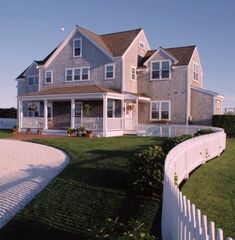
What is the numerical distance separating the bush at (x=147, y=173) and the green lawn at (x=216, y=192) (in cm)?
106

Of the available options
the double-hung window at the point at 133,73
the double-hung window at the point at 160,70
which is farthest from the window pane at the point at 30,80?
the double-hung window at the point at 160,70

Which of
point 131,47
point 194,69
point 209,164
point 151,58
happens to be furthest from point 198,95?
point 209,164

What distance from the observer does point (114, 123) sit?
25.8m

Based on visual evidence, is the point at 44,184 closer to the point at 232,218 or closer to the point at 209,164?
the point at 232,218

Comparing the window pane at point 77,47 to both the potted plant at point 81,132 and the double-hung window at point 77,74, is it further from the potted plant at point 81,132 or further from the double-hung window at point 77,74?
the potted plant at point 81,132

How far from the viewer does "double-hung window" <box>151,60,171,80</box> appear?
27953 mm

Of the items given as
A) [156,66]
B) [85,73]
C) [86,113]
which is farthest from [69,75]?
[156,66]

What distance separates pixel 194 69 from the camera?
29.8 m

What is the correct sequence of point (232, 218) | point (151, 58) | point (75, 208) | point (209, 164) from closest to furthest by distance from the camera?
point (232, 218) < point (75, 208) < point (209, 164) < point (151, 58)

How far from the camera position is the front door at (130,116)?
91.1 feet

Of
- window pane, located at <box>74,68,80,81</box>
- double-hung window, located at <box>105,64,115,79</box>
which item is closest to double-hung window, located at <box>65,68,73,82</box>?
window pane, located at <box>74,68,80,81</box>

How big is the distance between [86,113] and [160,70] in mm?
7652

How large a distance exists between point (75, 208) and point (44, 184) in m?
2.49

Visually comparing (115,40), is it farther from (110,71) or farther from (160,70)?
(160,70)
